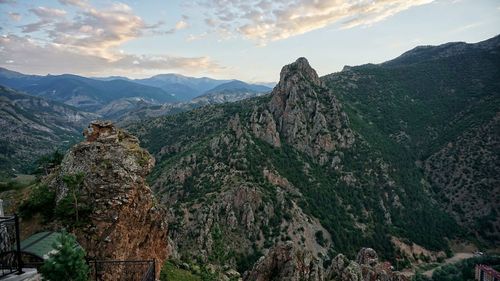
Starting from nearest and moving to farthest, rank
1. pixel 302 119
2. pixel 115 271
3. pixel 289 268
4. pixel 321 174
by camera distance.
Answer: pixel 115 271 < pixel 289 268 < pixel 321 174 < pixel 302 119

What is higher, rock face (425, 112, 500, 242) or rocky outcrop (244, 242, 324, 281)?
rocky outcrop (244, 242, 324, 281)

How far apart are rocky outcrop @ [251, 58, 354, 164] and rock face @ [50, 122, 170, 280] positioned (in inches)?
3080

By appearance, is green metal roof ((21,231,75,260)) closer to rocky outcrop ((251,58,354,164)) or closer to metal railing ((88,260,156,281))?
metal railing ((88,260,156,281))

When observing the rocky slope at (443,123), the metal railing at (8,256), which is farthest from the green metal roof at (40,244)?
the rocky slope at (443,123)

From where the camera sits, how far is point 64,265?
42.2 ft

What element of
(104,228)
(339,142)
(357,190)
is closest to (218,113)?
(339,142)

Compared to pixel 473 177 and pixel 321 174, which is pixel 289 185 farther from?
pixel 473 177

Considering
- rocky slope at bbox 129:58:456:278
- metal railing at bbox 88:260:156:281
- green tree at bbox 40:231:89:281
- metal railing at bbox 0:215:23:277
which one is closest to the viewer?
green tree at bbox 40:231:89:281

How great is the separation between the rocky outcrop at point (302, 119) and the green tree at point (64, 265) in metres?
89.1

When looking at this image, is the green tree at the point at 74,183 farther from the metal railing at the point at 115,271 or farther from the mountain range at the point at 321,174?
the metal railing at the point at 115,271

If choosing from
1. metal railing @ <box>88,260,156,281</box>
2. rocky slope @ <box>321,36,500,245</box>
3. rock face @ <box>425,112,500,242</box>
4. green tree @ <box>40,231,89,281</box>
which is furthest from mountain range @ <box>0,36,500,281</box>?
green tree @ <box>40,231,89,281</box>

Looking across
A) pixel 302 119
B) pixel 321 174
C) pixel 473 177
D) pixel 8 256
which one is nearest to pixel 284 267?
pixel 8 256

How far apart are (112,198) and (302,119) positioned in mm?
93872

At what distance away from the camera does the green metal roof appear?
1509 cm
